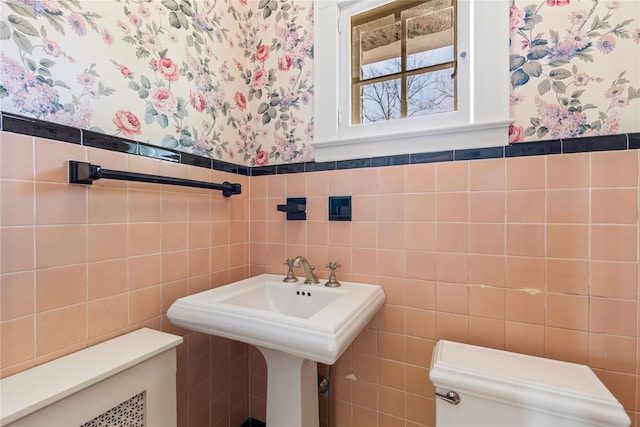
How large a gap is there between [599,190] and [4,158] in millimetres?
1654

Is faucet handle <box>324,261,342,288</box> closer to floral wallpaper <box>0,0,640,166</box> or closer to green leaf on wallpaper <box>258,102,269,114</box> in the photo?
floral wallpaper <box>0,0,640,166</box>

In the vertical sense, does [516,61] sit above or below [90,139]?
above

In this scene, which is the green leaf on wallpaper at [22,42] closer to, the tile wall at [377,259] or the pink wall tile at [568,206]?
the tile wall at [377,259]

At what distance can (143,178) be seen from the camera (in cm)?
90

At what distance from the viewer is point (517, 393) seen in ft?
2.43

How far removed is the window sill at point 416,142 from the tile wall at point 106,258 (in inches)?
21.1

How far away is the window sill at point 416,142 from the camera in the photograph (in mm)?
989

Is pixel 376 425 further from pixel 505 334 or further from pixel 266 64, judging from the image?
pixel 266 64

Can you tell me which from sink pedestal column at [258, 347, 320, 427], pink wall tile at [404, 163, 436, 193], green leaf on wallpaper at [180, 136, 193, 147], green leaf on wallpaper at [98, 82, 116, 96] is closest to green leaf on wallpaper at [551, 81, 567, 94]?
pink wall tile at [404, 163, 436, 193]

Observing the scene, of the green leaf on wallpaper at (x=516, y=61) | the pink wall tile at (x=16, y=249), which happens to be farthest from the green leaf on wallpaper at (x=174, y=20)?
the green leaf on wallpaper at (x=516, y=61)

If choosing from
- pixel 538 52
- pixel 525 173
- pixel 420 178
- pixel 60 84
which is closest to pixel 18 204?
pixel 60 84

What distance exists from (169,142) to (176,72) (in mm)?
281

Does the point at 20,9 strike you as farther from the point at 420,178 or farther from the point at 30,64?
the point at 420,178

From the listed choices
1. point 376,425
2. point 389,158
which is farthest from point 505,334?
point 389,158
